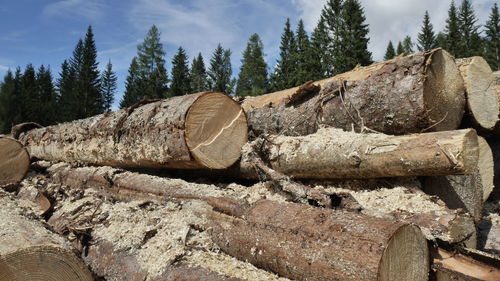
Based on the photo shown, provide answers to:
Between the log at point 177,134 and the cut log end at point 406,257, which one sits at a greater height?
the log at point 177,134

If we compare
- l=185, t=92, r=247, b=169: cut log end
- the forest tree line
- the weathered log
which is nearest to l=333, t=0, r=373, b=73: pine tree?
the forest tree line

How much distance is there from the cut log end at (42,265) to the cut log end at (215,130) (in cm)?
158

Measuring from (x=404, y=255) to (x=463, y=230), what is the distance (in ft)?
2.90

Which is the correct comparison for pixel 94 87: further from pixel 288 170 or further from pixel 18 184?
pixel 288 170

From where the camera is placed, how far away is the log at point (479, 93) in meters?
3.84

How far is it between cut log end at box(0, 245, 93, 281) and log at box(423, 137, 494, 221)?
106 inches

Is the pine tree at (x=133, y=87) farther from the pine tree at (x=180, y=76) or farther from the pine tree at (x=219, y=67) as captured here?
the pine tree at (x=219, y=67)

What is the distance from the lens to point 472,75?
12.6 ft

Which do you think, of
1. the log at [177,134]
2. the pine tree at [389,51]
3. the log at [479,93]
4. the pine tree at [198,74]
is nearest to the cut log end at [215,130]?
the log at [177,134]

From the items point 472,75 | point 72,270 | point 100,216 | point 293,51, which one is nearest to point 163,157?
point 100,216

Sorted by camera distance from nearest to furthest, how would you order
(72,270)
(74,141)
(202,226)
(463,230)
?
(72,270) < (463,230) < (202,226) < (74,141)

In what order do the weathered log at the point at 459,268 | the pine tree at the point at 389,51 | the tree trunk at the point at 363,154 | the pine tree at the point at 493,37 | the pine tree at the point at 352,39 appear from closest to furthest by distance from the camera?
the weathered log at the point at 459,268 → the tree trunk at the point at 363,154 → the pine tree at the point at 352,39 → the pine tree at the point at 493,37 → the pine tree at the point at 389,51

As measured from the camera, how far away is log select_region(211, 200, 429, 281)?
190cm

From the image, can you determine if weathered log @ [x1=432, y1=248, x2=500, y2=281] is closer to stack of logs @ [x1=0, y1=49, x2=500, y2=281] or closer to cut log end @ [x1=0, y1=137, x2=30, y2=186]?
stack of logs @ [x1=0, y1=49, x2=500, y2=281]
